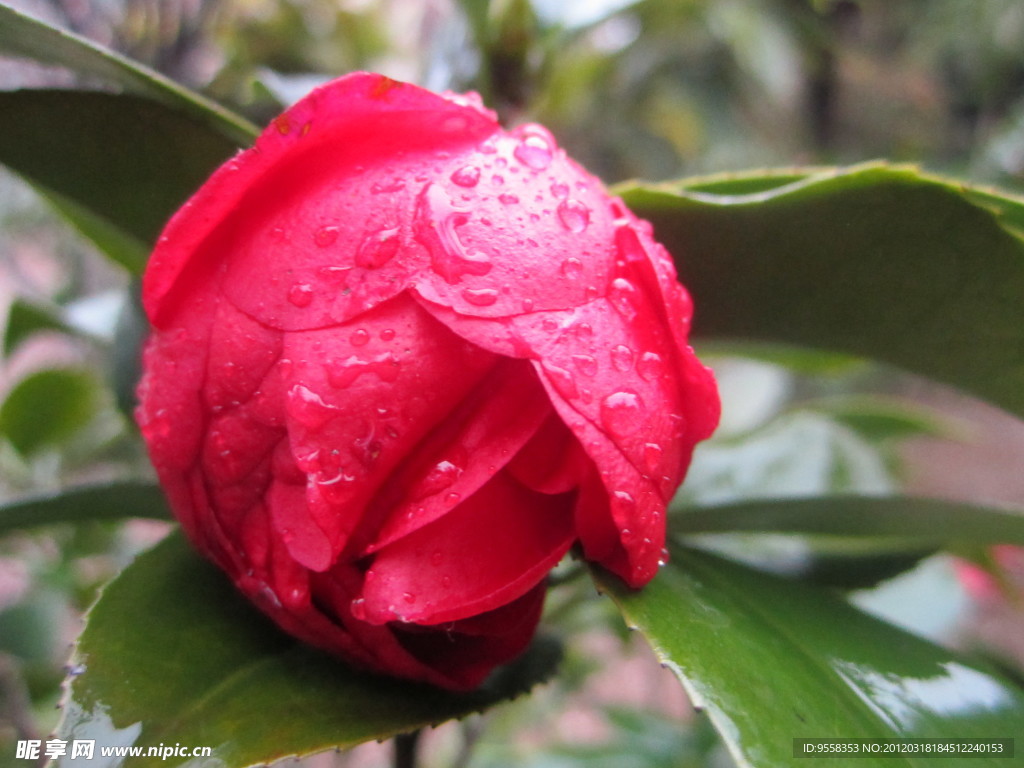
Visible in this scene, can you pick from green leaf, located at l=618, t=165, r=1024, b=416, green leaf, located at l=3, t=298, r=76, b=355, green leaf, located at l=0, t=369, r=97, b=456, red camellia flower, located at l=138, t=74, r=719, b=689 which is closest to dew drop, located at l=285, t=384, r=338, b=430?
red camellia flower, located at l=138, t=74, r=719, b=689

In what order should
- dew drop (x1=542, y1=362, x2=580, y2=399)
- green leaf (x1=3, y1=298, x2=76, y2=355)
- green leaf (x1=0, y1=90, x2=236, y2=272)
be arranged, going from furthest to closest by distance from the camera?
1. green leaf (x1=3, y1=298, x2=76, y2=355)
2. green leaf (x1=0, y1=90, x2=236, y2=272)
3. dew drop (x1=542, y1=362, x2=580, y2=399)

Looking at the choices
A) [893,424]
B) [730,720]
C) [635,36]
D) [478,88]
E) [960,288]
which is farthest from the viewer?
[635,36]

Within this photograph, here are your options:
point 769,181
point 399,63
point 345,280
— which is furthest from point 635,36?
point 345,280

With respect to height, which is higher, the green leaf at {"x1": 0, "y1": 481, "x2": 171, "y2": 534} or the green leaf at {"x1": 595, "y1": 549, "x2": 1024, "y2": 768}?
the green leaf at {"x1": 595, "y1": 549, "x2": 1024, "y2": 768}

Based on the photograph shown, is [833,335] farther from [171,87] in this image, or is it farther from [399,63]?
[399,63]

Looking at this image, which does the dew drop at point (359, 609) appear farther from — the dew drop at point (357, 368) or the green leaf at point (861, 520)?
the green leaf at point (861, 520)

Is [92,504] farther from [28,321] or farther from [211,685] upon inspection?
[28,321]

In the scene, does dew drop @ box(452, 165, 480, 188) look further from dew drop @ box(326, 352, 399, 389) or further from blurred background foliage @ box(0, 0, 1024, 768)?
→ blurred background foliage @ box(0, 0, 1024, 768)
